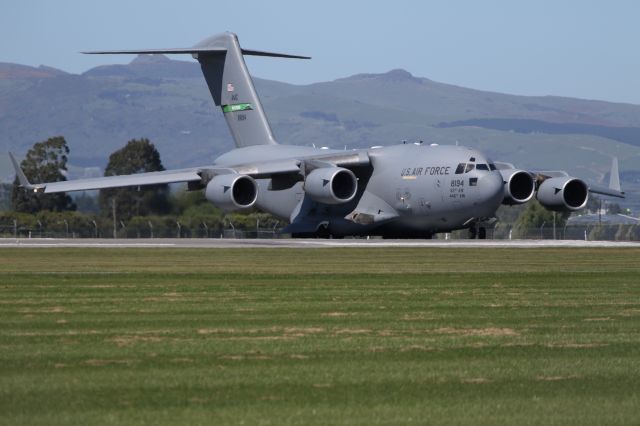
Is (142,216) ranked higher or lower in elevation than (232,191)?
lower

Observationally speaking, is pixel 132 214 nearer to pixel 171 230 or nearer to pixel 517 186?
pixel 171 230

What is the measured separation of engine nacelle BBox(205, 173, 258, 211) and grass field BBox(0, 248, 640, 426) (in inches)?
950

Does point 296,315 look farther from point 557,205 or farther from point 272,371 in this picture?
point 557,205

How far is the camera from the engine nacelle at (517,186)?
5347 cm

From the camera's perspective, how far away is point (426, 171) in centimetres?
5281

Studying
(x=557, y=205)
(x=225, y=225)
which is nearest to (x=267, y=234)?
(x=225, y=225)

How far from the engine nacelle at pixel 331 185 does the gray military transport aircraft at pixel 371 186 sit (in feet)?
0.12

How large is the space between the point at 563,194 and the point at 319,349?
130 feet

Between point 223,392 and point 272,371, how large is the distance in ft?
4.10

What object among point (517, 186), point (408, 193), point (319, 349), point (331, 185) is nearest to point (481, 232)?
point (517, 186)

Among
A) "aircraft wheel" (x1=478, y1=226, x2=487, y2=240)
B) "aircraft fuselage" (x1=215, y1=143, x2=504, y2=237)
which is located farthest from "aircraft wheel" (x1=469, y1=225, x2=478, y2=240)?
"aircraft fuselage" (x1=215, y1=143, x2=504, y2=237)

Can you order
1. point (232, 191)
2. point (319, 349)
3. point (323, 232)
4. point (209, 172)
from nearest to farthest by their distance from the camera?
point (319, 349) < point (232, 191) < point (209, 172) < point (323, 232)

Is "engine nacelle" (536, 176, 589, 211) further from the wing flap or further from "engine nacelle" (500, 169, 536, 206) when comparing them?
the wing flap

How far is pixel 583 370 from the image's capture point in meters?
14.1
